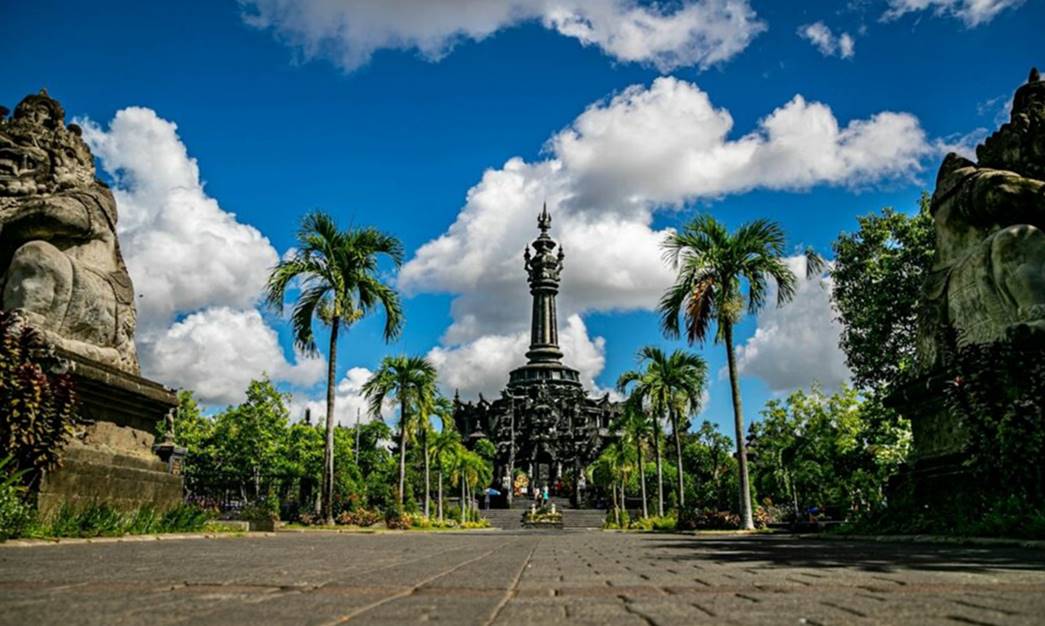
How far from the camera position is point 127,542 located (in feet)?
26.0

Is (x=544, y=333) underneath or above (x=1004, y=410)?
above

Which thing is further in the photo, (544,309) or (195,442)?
(544,309)

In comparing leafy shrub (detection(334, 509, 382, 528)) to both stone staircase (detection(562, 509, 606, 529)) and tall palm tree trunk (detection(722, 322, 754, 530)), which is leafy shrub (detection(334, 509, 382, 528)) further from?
stone staircase (detection(562, 509, 606, 529))

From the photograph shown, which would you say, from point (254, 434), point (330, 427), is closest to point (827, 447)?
point (330, 427)

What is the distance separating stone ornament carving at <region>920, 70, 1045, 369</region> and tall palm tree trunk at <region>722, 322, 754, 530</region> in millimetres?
7565

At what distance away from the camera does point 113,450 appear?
10062 mm

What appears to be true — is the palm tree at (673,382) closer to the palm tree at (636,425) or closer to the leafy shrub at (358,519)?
the palm tree at (636,425)

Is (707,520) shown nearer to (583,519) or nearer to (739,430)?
(739,430)

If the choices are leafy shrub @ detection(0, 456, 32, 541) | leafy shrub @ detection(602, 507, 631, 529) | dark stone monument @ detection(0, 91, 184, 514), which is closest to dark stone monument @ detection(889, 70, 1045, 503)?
leafy shrub @ detection(0, 456, 32, 541)

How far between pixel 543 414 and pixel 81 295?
235 ft

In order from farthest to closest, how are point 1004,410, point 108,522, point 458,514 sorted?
point 458,514
point 108,522
point 1004,410

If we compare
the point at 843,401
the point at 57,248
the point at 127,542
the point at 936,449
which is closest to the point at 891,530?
the point at 936,449

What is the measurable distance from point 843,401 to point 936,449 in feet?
96.5

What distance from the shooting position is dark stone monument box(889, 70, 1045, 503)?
9.88 meters
